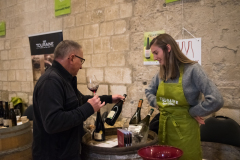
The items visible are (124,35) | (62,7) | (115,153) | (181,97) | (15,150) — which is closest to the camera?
(115,153)

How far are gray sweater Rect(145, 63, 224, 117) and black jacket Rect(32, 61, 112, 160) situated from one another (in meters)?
0.81

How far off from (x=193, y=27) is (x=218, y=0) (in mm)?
375

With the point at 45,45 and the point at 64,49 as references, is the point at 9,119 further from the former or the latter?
the point at 45,45

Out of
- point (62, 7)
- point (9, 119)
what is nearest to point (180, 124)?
point (9, 119)

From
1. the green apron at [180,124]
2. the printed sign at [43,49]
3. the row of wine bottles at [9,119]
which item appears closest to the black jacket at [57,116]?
the green apron at [180,124]

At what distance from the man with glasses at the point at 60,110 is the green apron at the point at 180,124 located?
0.63 metres

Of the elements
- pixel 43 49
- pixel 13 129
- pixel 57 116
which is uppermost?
pixel 43 49

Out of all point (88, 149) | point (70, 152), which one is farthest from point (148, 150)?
point (70, 152)

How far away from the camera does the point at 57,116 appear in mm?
1553

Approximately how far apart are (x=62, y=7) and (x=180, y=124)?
3017mm

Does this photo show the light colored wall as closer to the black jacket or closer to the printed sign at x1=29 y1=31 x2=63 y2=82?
the printed sign at x1=29 y1=31 x2=63 y2=82

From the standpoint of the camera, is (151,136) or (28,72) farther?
(28,72)

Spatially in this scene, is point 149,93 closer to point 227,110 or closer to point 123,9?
point 227,110

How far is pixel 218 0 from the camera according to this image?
2.52 meters
